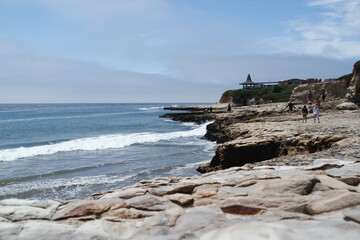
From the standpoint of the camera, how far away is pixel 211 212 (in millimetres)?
4242

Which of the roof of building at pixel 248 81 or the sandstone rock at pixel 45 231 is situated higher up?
the roof of building at pixel 248 81

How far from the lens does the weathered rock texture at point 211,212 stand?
3.40 m

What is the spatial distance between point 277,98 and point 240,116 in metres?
43.4

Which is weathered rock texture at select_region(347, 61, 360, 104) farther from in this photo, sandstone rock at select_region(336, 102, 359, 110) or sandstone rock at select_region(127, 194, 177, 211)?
sandstone rock at select_region(127, 194, 177, 211)

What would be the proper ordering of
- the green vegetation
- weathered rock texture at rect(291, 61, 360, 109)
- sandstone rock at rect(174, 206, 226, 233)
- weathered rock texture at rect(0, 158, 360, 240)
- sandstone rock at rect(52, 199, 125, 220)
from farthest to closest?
the green vegetation
weathered rock texture at rect(291, 61, 360, 109)
sandstone rock at rect(52, 199, 125, 220)
sandstone rock at rect(174, 206, 226, 233)
weathered rock texture at rect(0, 158, 360, 240)

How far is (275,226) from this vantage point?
323cm

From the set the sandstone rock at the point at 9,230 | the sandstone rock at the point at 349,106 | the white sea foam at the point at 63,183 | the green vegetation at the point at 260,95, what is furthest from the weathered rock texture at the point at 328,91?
the sandstone rock at the point at 9,230

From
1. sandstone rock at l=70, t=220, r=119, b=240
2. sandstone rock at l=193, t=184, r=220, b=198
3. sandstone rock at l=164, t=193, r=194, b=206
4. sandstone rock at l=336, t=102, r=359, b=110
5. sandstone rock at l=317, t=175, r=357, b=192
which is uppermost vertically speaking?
sandstone rock at l=336, t=102, r=359, b=110

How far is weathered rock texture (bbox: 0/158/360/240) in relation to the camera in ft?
11.2

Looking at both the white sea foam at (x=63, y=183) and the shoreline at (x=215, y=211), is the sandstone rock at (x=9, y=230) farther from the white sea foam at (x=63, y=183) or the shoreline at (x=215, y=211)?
the white sea foam at (x=63, y=183)

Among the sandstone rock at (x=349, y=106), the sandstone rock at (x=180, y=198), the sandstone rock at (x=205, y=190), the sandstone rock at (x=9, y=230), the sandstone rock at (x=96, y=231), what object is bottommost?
the sandstone rock at (x=96, y=231)

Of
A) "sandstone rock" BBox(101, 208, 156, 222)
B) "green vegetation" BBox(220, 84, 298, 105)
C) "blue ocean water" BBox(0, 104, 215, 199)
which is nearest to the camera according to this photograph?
"sandstone rock" BBox(101, 208, 156, 222)

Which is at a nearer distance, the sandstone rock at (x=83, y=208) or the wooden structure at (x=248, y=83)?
the sandstone rock at (x=83, y=208)

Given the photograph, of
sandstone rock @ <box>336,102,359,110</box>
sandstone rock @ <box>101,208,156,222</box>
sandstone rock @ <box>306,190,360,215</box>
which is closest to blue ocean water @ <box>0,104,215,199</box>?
sandstone rock @ <box>101,208,156,222</box>
